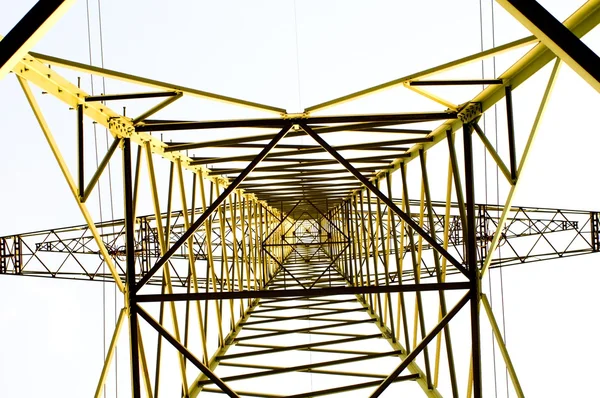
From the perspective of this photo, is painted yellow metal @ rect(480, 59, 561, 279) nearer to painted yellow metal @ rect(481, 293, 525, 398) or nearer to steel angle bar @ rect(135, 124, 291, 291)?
painted yellow metal @ rect(481, 293, 525, 398)

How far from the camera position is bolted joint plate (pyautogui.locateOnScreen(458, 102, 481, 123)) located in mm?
7715

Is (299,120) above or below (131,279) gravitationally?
above

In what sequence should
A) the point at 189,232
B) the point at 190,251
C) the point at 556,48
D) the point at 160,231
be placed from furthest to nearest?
the point at 190,251 < the point at 160,231 < the point at 189,232 < the point at 556,48

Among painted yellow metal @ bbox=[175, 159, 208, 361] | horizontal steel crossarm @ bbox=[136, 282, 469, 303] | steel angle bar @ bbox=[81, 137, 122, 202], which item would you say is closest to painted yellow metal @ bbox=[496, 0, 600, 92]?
horizontal steel crossarm @ bbox=[136, 282, 469, 303]

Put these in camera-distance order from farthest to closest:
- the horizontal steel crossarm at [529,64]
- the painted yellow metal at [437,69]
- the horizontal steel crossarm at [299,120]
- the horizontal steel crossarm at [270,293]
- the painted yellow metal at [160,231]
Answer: the painted yellow metal at [160,231], the horizontal steel crossarm at [299,120], the horizontal steel crossarm at [270,293], the painted yellow metal at [437,69], the horizontal steel crossarm at [529,64]

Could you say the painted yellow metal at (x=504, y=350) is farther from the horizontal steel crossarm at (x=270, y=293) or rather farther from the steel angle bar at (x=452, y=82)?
the steel angle bar at (x=452, y=82)

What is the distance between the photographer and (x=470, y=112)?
7824mm

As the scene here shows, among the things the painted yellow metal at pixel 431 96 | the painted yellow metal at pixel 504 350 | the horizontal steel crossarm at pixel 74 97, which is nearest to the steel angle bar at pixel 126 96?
the horizontal steel crossarm at pixel 74 97

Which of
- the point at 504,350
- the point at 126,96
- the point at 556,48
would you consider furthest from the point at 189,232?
the point at 556,48

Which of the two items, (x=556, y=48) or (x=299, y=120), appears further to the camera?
(x=299, y=120)

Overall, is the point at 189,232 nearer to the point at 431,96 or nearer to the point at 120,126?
the point at 120,126

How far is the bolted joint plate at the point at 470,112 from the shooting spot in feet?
25.3

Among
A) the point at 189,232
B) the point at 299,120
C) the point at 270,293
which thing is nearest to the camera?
the point at 270,293

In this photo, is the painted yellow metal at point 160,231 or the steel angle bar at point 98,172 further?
the painted yellow metal at point 160,231
